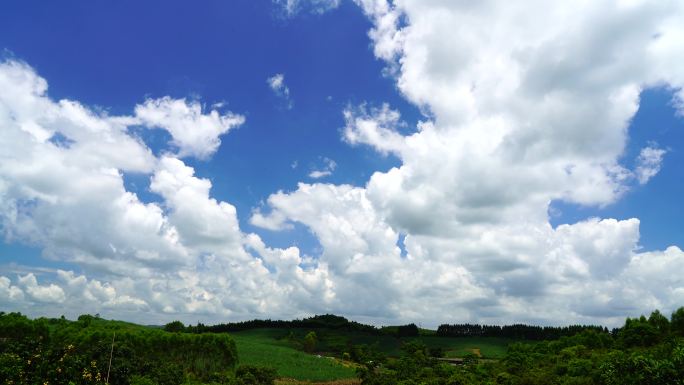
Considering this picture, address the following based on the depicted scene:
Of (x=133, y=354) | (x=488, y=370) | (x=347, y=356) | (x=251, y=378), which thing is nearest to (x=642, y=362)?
(x=488, y=370)

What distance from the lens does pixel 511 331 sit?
6432 inches

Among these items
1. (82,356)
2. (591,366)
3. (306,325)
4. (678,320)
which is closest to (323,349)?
(306,325)

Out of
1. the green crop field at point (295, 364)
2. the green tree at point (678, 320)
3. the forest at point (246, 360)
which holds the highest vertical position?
the green tree at point (678, 320)

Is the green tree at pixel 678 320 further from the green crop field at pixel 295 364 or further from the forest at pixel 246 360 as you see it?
the green crop field at pixel 295 364

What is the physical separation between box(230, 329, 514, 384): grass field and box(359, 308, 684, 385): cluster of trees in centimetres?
1676

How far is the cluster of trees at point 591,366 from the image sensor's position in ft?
85.8

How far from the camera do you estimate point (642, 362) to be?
26625 millimetres

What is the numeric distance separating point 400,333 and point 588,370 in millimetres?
134165

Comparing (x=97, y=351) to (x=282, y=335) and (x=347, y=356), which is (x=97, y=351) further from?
(x=282, y=335)

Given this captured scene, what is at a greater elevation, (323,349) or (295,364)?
(295,364)

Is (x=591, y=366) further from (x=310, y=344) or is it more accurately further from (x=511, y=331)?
(x=511, y=331)

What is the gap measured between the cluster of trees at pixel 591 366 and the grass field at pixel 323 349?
55.0 ft

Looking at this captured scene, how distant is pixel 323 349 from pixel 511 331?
68384mm

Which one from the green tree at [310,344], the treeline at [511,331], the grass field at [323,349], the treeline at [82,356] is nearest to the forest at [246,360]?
the treeline at [82,356]
